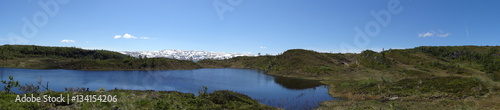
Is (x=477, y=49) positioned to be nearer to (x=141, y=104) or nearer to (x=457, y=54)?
(x=457, y=54)

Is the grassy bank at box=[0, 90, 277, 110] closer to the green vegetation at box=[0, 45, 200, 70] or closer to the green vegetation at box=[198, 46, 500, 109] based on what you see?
the green vegetation at box=[198, 46, 500, 109]

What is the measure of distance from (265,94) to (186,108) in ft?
80.6

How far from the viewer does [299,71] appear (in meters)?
93.2

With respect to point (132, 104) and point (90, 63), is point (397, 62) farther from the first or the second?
point (90, 63)

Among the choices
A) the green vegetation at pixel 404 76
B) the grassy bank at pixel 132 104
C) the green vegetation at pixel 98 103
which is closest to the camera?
the grassy bank at pixel 132 104

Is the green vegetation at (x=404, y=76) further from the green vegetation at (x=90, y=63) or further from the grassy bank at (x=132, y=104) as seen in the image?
the green vegetation at (x=90, y=63)

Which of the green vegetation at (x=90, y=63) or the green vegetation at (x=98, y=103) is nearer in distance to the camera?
the green vegetation at (x=98, y=103)

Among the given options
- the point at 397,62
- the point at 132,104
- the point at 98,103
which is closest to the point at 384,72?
the point at 397,62

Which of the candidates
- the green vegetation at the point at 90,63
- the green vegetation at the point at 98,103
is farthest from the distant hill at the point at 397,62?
the green vegetation at the point at 98,103

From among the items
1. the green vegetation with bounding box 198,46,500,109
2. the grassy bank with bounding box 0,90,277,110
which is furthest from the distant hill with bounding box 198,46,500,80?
the grassy bank with bounding box 0,90,277,110

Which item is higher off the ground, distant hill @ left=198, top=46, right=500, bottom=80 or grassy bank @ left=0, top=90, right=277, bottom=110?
distant hill @ left=198, top=46, right=500, bottom=80

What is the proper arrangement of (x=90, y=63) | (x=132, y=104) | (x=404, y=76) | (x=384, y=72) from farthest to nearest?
(x=90, y=63)
(x=384, y=72)
(x=404, y=76)
(x=132, y=104)

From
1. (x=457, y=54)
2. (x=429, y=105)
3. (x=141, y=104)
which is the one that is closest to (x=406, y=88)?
(x=429, y=105)

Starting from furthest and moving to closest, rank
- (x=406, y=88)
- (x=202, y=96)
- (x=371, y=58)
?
(x=371, y=58) → (x=406, y=88) → (x=202, y=96)
